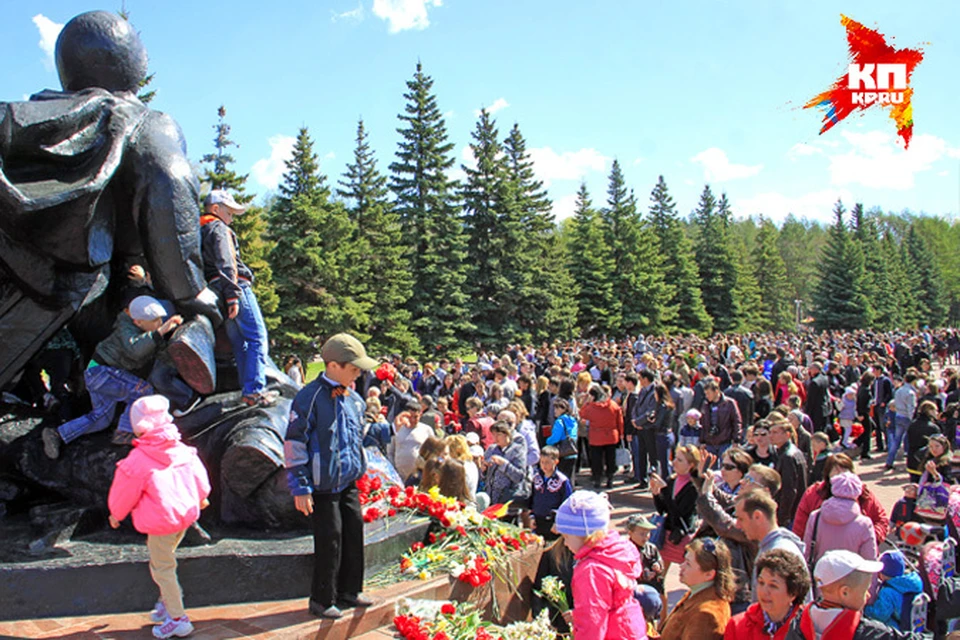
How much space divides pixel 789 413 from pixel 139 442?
721 cm

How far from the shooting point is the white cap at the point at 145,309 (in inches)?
182

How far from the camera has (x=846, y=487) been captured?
16.6 feet

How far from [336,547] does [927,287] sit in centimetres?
7591

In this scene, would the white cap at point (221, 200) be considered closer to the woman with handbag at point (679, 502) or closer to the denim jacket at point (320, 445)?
the denim jacket at point (320, 445)

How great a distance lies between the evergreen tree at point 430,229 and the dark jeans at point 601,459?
2257 centimetres

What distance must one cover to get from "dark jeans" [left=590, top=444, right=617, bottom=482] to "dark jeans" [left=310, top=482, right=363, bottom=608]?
756 cm

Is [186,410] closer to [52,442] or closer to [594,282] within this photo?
[52,442]

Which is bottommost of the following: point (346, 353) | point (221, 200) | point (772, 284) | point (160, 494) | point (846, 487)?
point (846, 487)

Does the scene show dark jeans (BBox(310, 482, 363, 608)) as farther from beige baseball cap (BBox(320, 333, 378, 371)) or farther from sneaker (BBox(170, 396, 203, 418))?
sneaker (BBox(170, 396, 203, 418))

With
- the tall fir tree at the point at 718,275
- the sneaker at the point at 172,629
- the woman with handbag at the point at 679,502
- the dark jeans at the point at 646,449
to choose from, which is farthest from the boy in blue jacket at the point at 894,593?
the tall fir tree at the point at 718,275

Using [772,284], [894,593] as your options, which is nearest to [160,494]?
[894,593]

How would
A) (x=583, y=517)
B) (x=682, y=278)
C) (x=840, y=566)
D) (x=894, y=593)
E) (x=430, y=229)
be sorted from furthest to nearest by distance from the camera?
(x=682, y=278), (x=430, y=229), (x=894, y=593), (x=583, y=517), (x=840, y=566)

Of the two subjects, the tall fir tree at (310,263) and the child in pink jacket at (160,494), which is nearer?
the child in pink jacket at (160,494)

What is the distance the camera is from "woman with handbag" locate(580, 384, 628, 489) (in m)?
11.2
